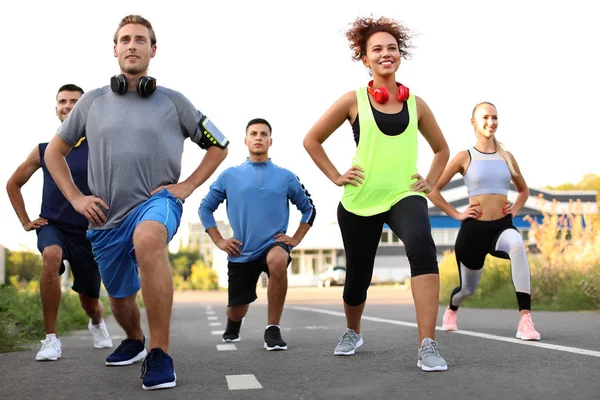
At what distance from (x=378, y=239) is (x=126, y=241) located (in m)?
1.88

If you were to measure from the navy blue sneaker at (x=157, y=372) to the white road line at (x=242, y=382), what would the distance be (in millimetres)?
352

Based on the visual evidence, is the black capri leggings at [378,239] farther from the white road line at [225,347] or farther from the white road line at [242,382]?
the white road line at [225,347]

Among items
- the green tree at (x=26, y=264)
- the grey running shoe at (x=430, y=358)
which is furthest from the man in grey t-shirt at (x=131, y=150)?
the green tree at (x=26, y=264)

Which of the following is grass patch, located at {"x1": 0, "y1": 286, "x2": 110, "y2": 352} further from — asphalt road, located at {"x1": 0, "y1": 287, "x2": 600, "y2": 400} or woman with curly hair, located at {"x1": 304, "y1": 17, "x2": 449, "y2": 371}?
woman with curly hair, located at {"x1": 304, "y1": 17, "x2": 449, "y2": 371}

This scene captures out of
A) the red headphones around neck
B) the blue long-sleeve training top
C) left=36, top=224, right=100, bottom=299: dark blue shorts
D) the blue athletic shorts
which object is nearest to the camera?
the blue athletic shorts

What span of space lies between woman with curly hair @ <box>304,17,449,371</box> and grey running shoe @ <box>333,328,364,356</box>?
1 cm

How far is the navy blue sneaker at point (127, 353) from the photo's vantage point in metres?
6.66

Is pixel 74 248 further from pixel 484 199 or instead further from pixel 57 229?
pixel 484 199

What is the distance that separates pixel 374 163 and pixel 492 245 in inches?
123

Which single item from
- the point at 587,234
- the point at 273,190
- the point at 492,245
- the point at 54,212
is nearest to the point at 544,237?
the point at 587,234

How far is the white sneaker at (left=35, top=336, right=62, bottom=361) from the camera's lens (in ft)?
23.7

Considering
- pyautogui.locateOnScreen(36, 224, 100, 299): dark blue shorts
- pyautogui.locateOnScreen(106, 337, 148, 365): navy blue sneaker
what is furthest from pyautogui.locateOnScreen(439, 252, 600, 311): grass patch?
pyautogui.locateOnScreen(106, 337, 148, 365): navy blue sneaker

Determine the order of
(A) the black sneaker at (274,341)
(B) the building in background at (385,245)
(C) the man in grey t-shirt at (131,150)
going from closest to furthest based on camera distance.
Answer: (C) the man in grey t-shirt at (131,150) → (A) the black sneaker at (274,341) → (B) the building in background at (385,245)

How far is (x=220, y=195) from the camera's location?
916 cm
